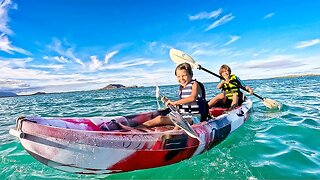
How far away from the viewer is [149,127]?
6.11 m

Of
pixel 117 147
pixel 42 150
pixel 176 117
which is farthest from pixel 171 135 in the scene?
pixel 42 150

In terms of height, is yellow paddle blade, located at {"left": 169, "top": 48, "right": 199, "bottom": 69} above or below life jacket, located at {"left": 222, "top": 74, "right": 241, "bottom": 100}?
above

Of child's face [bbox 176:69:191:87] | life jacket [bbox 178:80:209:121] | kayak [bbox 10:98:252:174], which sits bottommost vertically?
kayak [bbox 10:98:252:174]

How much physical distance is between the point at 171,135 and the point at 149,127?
163 centimetres

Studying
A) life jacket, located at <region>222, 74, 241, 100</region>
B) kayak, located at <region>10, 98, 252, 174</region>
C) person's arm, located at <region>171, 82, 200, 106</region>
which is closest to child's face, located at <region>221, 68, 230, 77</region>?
life jacket, located at <region>222, 74, 241, 100</region>

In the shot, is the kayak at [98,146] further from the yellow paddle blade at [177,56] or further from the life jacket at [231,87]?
the life jacket at [231,87]

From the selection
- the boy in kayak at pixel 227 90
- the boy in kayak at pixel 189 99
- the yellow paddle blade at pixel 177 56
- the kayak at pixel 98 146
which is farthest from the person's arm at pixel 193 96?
the boy in kayak at pixel 227 90

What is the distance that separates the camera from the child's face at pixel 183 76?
5.77 metres

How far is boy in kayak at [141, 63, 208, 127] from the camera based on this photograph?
571 cm

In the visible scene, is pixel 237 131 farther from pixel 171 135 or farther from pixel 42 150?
pixel 42 150

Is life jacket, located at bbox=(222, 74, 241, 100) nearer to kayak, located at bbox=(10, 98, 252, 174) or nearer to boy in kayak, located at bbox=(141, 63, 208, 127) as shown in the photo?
boy in kayak, located at bbox=(141, 63, 208, 127)

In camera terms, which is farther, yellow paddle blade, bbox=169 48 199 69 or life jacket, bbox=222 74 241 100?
life jacket, bbox=222 74 241 100

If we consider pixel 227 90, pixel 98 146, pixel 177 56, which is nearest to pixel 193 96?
pixel 98 146

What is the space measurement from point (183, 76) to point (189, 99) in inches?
20.7
